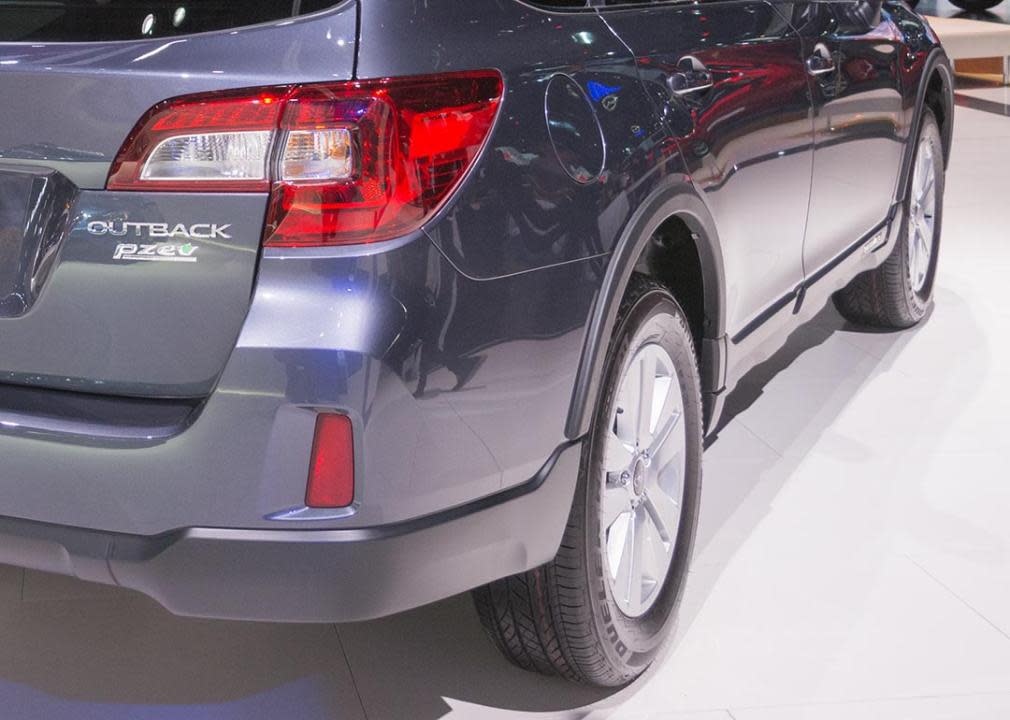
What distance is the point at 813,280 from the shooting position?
9.72 ft

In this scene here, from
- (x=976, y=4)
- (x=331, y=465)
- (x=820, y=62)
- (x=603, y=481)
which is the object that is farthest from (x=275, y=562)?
(x=976, y=4)

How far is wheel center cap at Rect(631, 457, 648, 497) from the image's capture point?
2.18 m

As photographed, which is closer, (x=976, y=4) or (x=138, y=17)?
(x=138, y=17)

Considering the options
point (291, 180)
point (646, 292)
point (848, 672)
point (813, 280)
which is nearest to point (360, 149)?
point (291, 180)

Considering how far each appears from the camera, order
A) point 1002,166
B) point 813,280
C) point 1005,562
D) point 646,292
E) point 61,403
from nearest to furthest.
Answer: point 61,403 → point 646,292 → point 1005,562 → point 813,280 → point 1002,166

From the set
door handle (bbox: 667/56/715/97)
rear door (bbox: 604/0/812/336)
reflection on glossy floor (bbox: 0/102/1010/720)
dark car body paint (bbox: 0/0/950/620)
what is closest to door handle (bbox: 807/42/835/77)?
rear door (bbox: 604/0/812/336)

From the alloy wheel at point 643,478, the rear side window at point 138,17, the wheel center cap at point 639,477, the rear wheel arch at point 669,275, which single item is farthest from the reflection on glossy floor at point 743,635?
the rear side window at point 138,17

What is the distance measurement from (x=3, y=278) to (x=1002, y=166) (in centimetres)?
632

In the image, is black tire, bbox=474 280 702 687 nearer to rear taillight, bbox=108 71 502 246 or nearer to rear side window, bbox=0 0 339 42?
rear taillight, bbox=108 71 502 246

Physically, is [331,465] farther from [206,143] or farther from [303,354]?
[206,143]

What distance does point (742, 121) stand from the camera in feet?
7.72

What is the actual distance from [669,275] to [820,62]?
68 centimetres

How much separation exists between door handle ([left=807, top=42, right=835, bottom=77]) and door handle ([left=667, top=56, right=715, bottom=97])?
1.83ft

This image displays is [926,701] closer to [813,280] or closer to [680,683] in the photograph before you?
[680,683]
